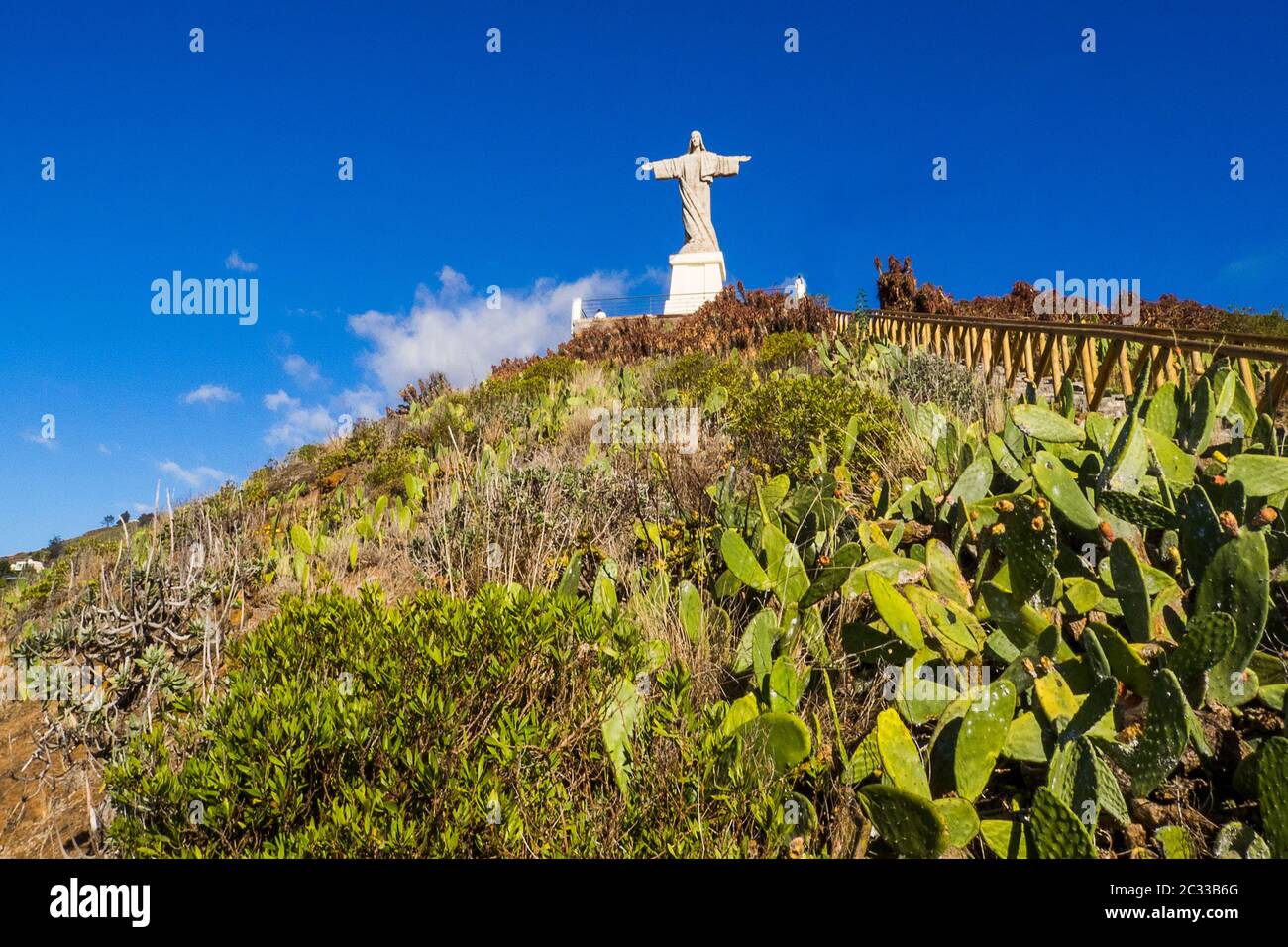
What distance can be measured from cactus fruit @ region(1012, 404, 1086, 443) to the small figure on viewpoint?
18568 mm

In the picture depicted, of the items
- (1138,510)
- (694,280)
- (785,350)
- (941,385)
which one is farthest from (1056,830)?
(694,280)

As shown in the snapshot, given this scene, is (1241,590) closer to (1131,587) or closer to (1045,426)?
(1131,587)

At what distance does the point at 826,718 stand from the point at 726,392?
4.73m

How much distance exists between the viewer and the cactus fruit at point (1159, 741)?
179 centimetres

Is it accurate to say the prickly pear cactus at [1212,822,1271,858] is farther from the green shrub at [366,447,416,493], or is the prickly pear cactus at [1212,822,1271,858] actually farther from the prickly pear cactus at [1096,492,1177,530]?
the green shrub at [366,447,416,493]

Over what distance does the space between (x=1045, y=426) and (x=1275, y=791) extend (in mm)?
2271

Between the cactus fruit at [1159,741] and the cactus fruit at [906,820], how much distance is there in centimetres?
58

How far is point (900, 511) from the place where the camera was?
145 inches

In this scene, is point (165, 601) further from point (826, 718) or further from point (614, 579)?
point (826, 718)

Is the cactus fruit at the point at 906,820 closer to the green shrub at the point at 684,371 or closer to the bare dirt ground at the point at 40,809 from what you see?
the bare dirt ground at the point at 40,809

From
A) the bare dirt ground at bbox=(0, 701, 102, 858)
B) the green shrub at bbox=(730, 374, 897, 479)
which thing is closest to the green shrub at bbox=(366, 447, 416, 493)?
the green shrub at bbox=(730, 374, 897, 479)

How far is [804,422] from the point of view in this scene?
501 cm

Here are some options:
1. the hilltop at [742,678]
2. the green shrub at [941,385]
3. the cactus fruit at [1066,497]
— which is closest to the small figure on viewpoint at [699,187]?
the green shrub at [941,385]
